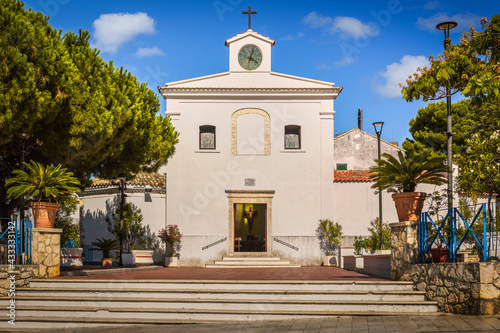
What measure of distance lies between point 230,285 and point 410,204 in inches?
162

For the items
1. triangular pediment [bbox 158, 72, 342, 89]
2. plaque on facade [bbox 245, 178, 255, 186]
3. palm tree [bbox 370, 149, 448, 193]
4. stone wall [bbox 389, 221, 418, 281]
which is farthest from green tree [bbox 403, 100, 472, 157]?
stone wall [bbox 389, 221, 418, 281]

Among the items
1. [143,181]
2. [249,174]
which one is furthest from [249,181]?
Result: [143,181]

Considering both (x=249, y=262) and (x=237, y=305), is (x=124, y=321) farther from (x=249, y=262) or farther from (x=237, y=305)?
(x=249, y=262)

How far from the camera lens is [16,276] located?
1087 cm

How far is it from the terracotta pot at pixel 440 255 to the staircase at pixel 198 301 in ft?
2.46

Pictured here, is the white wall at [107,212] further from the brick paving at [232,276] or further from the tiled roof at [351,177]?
the tiled roof at [351,177]

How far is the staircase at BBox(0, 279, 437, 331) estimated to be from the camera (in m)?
9.27

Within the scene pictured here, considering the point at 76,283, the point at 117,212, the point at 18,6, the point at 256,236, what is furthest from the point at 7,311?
the point at 256,236

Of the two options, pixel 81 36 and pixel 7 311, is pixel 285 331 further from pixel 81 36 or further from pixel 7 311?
pixel 81 36

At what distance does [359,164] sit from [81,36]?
21815mm

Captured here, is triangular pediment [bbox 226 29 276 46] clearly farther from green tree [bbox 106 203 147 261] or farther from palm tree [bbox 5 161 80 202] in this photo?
palm tree [bbox 5 161 80 202]

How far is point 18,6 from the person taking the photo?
1201 cm

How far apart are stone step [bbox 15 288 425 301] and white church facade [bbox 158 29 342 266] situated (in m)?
11.5

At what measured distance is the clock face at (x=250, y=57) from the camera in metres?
23.1
